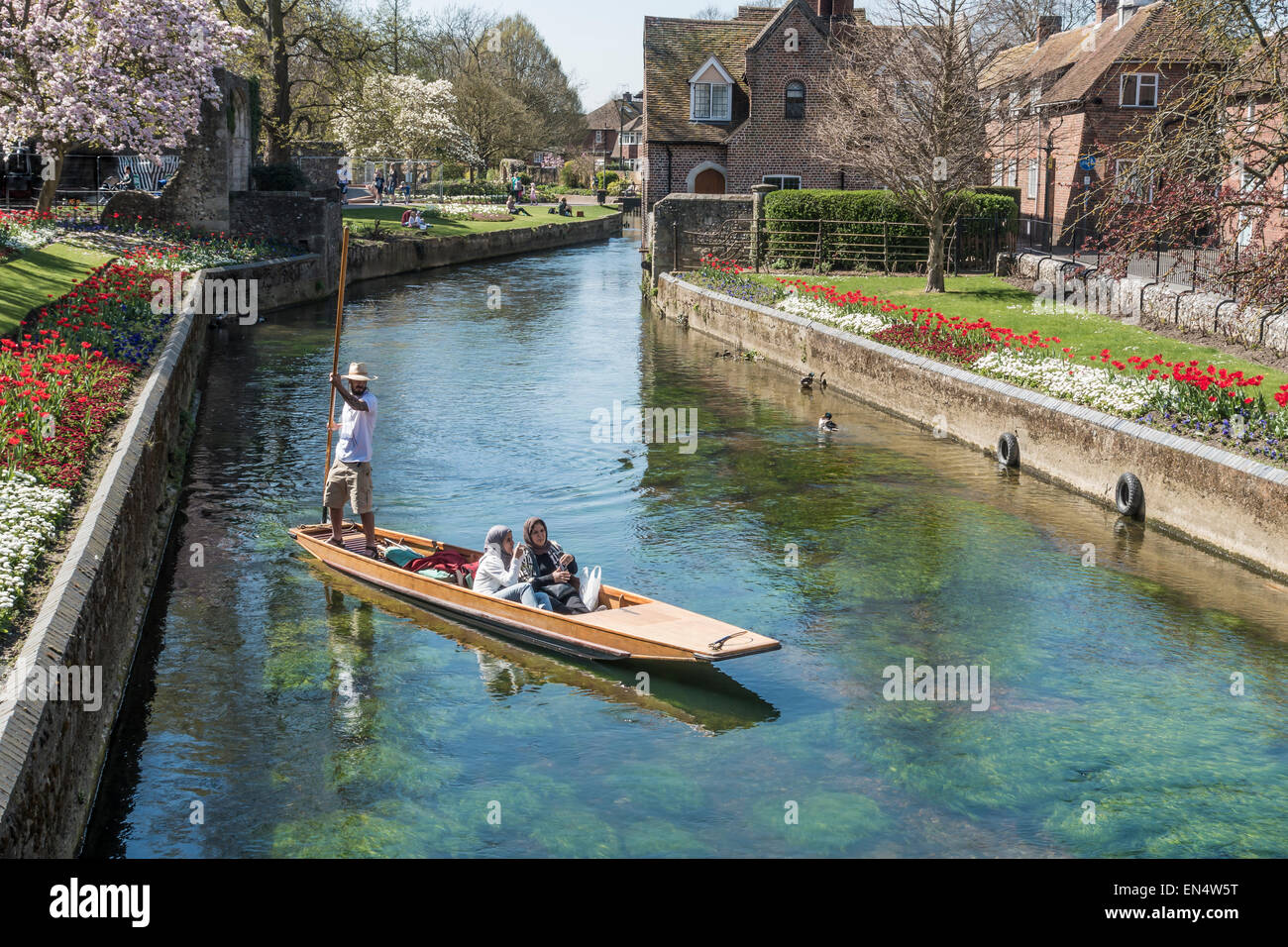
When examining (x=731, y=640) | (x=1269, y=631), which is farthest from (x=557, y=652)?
(x=1269, y=631)

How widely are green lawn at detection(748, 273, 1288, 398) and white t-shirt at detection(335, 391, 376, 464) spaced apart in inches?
506

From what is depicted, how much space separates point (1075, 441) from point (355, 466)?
10.0 meters

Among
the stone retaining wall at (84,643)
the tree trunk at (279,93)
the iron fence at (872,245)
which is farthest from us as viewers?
the tree trunk at (279,93)

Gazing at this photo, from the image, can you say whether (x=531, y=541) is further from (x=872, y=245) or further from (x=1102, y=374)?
(x=872, y=245)

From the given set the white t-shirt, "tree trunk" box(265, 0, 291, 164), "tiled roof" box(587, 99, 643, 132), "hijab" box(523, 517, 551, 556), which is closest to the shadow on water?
"hijab" box(523, 517, 551, 556)

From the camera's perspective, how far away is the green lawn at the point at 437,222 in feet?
161

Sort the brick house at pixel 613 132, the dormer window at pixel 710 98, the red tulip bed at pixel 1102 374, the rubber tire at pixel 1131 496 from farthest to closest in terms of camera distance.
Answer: the brick house at pixel 613 132 → the dormer window at pixel 710 98 → the rubber tire at pixel 1131 496 → the red tulip bed at pixel 1102 374

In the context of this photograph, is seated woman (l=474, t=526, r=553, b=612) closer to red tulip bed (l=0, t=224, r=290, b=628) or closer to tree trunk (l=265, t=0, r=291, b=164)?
red tulip bed (l=0, t=224, r=290, b=628)

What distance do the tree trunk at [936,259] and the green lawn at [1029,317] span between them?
0.34m

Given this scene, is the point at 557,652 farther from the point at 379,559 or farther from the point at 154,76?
the point at 154,76

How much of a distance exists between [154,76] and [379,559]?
87.6 feet

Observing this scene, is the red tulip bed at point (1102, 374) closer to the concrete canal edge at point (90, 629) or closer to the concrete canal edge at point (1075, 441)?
the concrete canal edge at point (1075, 441)

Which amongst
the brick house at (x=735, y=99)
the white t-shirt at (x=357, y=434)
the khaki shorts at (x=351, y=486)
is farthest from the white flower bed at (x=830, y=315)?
the brick house at (x=735, y=99)

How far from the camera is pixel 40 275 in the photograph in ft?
84.8
